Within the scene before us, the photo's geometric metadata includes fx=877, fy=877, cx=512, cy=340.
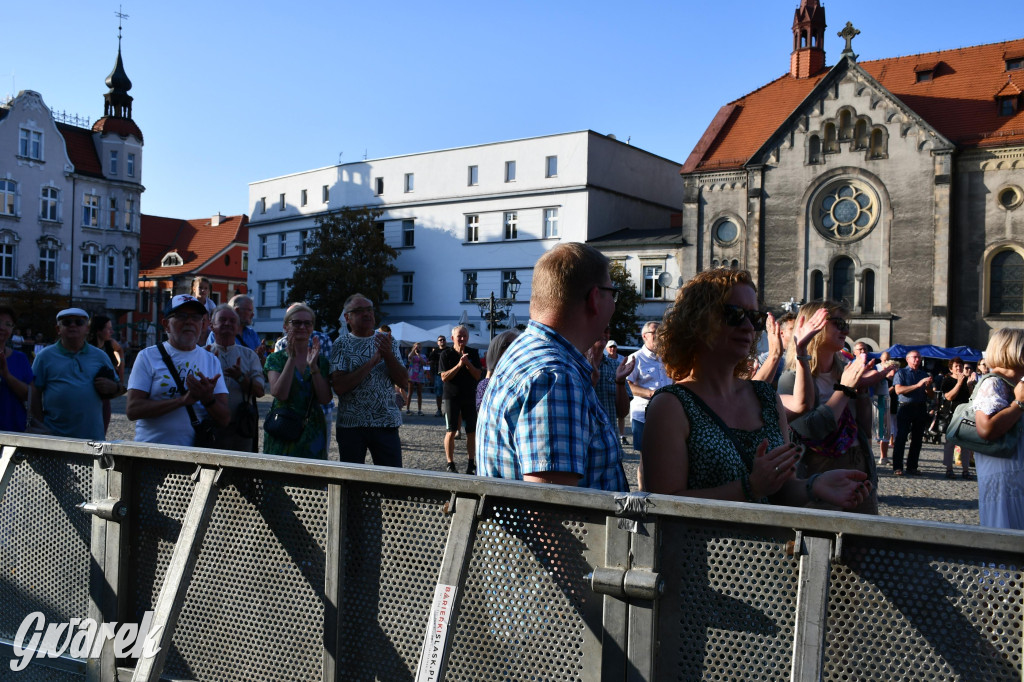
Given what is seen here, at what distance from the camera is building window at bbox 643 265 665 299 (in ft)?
143

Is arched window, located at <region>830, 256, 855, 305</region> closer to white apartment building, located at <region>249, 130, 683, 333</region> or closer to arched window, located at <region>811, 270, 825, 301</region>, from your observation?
arched window, located at <region>811, 270, 825, 301</region>

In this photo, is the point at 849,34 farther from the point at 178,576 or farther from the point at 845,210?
the point at 178,576

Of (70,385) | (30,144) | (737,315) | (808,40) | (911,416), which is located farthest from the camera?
(30,144)

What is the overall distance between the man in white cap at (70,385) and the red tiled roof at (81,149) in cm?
5852

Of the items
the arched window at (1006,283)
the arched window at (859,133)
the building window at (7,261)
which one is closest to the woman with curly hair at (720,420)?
the arched window at (1006,283)

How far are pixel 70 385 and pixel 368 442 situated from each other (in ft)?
7.50

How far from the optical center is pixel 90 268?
2333 inches

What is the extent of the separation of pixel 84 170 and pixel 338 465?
6379 centimetres

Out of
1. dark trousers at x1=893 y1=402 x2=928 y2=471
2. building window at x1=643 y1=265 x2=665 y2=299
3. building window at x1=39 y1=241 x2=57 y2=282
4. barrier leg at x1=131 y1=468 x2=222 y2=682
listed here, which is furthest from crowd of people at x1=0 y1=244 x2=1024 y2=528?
building window at x1=39 y1=241 x2=57 y2=282

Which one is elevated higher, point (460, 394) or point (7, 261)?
point (7, 261)

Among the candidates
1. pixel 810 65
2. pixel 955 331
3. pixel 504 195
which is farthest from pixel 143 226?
pixel 955 331

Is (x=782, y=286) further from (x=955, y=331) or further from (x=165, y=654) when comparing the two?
(x=165, y=654)

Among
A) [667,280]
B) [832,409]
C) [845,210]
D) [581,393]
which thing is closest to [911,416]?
[832,409]

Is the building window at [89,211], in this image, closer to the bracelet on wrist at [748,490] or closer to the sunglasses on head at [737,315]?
the sunglasses on head at [737,315]
